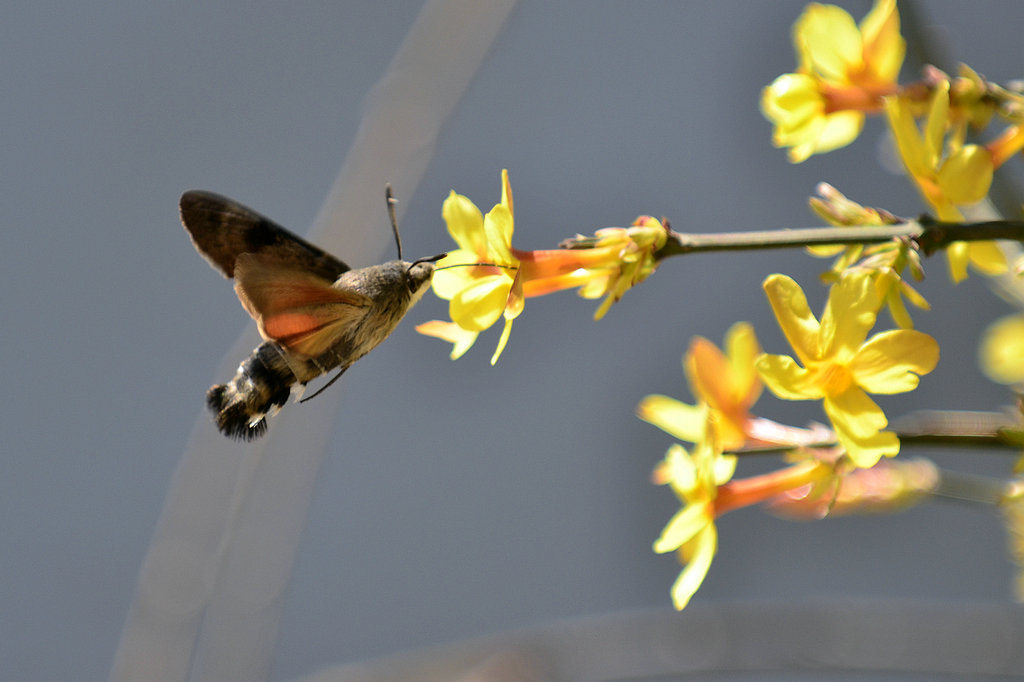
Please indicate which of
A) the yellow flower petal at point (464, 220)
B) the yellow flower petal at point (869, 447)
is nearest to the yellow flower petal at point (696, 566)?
the yellow flower petal at point (869, 447)

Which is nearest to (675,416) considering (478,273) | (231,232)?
(478,273)

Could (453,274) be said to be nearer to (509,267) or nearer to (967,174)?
(509,267)

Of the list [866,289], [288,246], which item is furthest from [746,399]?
[288,246]

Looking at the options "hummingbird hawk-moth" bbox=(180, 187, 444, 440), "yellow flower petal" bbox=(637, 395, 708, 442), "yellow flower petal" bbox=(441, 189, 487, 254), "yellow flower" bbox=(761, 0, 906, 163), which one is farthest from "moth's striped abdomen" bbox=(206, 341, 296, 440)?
"yellow flower" bbox=(761, 0, 906, 163)

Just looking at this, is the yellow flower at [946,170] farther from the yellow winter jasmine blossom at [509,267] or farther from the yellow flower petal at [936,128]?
the yellow winter jasmine blossom at [509,267]

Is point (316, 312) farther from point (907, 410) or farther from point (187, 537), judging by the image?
point (907, 410)

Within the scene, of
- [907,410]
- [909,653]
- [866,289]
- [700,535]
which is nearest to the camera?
[866,289]
